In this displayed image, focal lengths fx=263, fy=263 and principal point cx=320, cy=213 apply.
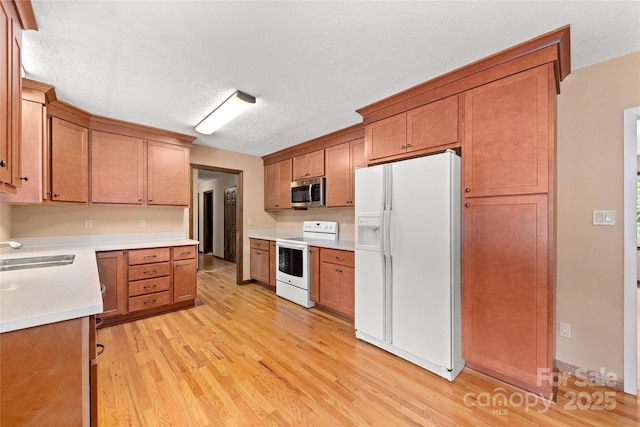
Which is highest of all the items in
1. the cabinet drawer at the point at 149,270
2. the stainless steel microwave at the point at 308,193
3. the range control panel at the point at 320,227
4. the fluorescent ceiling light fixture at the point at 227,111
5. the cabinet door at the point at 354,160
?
the fluorescent ceiling light fixture at the point at 227,111

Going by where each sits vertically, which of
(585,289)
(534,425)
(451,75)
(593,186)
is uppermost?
(451,75)

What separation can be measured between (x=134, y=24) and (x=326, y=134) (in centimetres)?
248

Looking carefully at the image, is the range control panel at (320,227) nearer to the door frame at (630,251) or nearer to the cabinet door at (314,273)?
the cabinet door at (314,273)

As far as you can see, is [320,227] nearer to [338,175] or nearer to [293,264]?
[293,264]

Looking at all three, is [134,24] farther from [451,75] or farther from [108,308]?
[108,308]

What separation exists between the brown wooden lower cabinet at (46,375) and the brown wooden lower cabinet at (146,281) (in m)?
2.36

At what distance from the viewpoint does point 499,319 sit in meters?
1.93

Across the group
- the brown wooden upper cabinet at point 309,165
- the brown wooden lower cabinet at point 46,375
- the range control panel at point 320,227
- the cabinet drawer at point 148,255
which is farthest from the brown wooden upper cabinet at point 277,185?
the brown wooden lower cabinet at point 46,375

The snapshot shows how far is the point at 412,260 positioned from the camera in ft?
7.30

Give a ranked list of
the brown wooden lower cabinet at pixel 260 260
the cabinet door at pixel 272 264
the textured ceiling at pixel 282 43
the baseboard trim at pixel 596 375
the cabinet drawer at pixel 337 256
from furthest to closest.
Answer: the brown wooden lower cabinet at pixel 260 260
the cabinet door at pixel 272 264
the cabinet drawer at pixel 337 256
the baseboard trim at pixel 596 375
the textured ceiling at pixel 282 43

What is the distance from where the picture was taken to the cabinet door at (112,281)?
2.92 metres

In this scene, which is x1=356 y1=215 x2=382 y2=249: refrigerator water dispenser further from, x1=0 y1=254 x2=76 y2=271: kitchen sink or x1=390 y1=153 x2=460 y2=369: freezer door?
x1=0 y1=254 x2=76 y2=271: kitchen sink

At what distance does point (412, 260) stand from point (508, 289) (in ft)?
2.23

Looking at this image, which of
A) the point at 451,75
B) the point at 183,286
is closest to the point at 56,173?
the point at 183,286
